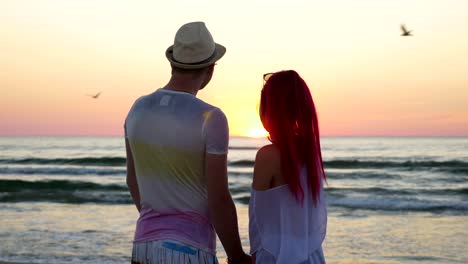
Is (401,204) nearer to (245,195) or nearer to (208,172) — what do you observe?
(245,195)

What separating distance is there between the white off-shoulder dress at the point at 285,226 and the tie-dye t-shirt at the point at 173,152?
270mm

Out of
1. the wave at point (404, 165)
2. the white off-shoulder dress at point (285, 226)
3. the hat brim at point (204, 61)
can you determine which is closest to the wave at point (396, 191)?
the wave at point (404, 165)

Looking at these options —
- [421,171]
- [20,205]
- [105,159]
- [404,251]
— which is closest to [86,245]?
[404,251]

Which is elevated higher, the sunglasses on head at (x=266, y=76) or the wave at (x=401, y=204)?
the sunglasses on head at (x=266, y=76)

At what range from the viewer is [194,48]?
2.27 m

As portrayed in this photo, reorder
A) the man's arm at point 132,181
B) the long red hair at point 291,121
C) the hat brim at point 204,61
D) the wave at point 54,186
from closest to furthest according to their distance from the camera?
the hat brim at point 204,61
the long red hair at point 291,121
the man's arm at point 132,181
the wave at point 54,186

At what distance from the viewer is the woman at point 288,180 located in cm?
238

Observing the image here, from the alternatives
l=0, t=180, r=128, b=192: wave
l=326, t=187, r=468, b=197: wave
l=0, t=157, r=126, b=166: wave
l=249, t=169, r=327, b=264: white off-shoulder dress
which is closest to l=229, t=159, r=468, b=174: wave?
l=326, t=187, r=468, b=197: wave

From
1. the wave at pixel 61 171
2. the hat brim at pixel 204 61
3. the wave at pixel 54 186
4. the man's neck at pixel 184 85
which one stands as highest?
the hat brim at pixel 204 61

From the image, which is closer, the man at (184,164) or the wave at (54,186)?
the man at (184,164)

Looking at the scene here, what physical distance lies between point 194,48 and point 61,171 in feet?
80.8

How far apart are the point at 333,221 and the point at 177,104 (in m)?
9.81

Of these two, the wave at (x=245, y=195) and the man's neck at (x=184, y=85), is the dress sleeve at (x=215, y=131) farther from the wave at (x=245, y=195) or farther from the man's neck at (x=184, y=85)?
the wave at (x=245, y=195)

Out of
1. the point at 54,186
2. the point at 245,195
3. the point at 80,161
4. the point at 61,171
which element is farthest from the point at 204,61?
the point at 80,161
